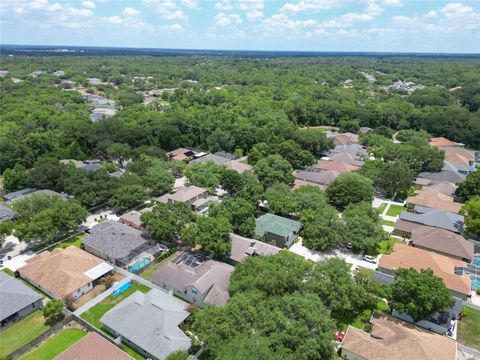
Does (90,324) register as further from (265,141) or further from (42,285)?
(265,141)

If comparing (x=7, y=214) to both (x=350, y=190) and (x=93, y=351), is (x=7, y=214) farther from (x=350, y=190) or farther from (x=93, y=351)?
(x=350, y=190)

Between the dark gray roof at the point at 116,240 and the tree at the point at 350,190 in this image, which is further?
the tree at the point at 350,190

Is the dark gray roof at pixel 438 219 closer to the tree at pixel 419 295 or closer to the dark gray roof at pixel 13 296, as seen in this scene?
the tree at pixel 419 295

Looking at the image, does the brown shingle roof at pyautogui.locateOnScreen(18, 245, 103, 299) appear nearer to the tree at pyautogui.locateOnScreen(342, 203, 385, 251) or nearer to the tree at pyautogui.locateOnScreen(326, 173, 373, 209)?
the tree at pyautogui.locateOnScreen(342, 203, 385, 251)

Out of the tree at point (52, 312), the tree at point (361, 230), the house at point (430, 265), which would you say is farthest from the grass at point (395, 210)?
the tree at point (52, 312)

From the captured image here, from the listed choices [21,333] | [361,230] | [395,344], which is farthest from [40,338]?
[361,230]

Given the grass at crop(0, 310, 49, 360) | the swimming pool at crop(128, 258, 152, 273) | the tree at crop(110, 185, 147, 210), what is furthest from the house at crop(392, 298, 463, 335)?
the tree at crop(110, 185, 147, 210)

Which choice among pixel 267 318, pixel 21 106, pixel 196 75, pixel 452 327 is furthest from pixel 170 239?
pixel 196 75
